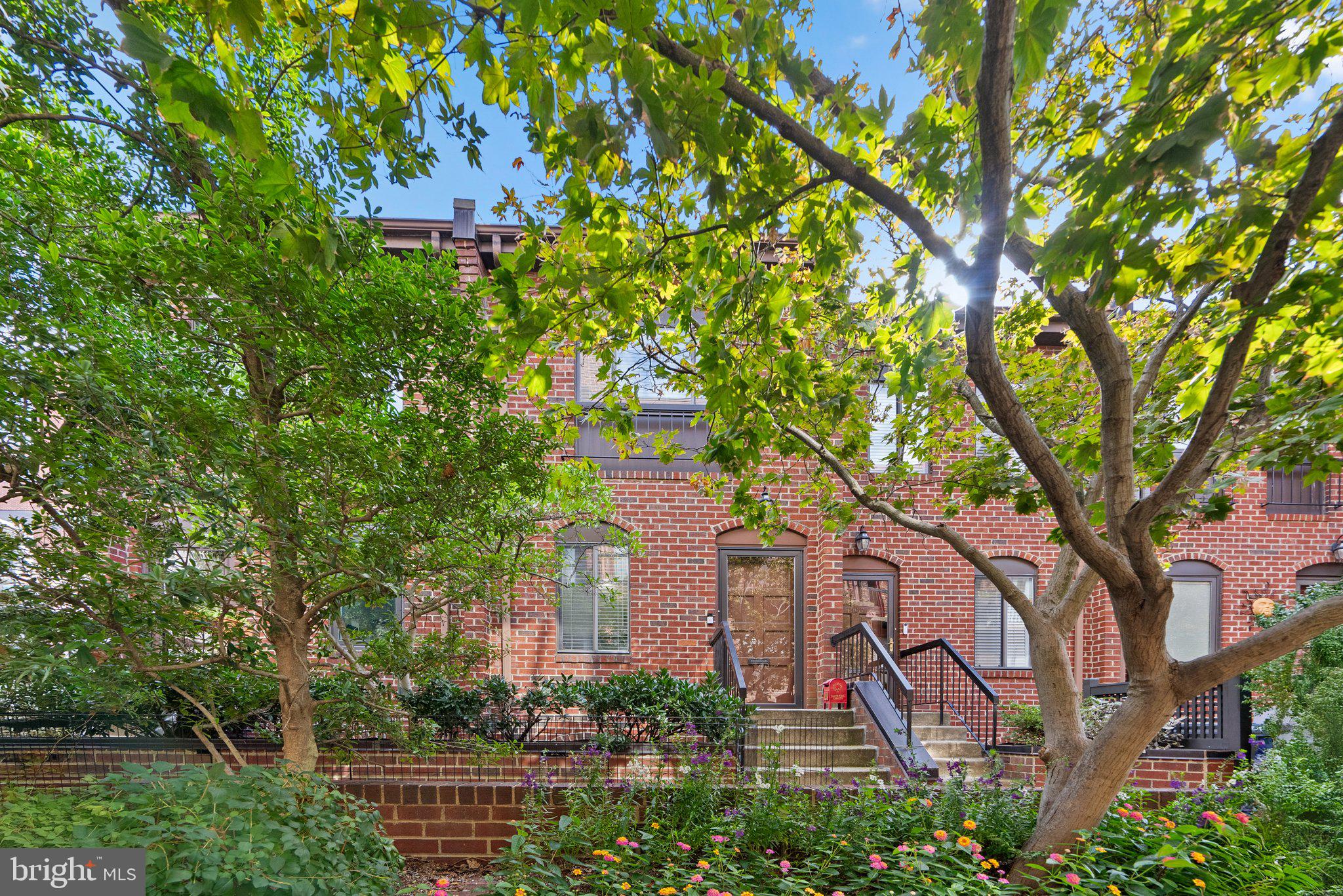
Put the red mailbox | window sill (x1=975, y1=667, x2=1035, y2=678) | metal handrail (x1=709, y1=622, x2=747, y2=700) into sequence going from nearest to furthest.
Result: metal handrail (x1=709, y1=622, x2=747, y2=700), the red mailbox, window sill (x1=975, y1=667, x2=1035, y2=678)

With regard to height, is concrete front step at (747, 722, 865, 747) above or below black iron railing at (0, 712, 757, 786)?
below

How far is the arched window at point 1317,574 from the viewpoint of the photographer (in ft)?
33.9

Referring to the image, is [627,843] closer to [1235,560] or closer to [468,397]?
[468,397]

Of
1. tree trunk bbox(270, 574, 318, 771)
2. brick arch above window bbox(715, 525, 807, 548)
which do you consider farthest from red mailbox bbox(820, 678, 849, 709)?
tree trunk bbox(270, 574, 318, 771)

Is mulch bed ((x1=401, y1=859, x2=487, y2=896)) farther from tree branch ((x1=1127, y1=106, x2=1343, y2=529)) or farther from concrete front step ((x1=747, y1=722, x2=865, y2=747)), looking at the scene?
tree branch ((x1=1127, y1=106, x2=1343, y2=529))

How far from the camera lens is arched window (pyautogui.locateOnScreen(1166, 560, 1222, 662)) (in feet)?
34.4

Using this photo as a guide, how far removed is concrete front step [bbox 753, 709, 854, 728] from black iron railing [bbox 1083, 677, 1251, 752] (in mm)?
3117

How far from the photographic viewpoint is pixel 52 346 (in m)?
2.97

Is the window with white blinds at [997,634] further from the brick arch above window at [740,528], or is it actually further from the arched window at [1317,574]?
the arched window at [1317,574]

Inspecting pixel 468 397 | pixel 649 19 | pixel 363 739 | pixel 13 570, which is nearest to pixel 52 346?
pixel 13 570

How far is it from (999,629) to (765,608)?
394 centimetres

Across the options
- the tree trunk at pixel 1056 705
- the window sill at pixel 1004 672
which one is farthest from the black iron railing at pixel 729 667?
the window sill at pixel 1004 672

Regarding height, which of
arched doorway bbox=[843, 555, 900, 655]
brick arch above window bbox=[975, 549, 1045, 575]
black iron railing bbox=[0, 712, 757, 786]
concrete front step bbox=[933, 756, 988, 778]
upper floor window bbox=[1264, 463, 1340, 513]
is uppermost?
upper floor window bbox=[1264, 463, 1340, 513]

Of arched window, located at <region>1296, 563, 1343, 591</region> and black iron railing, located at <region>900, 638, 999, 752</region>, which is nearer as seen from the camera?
black iron railing, located at <region>900, 638, 999, 752</region>
